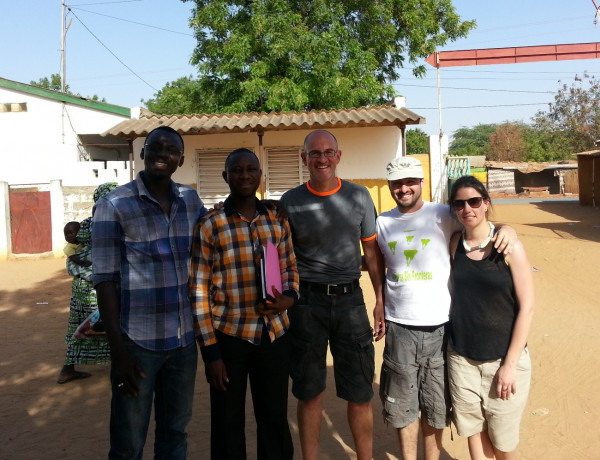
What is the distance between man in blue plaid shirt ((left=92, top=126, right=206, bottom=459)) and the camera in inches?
87.6

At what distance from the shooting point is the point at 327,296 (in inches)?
110

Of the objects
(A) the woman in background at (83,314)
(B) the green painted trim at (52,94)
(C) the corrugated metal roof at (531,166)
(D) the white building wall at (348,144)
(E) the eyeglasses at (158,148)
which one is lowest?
(A) the woman in background at (83,314)

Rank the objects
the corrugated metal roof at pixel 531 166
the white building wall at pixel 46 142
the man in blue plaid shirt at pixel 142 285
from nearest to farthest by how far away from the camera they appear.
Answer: the man in blue plaid shirt at pixel 142 285 → the white building wall at pixel 46 142 → the corrugated metal roof at pixel 531 166

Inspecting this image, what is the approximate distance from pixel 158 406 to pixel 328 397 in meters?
1.99

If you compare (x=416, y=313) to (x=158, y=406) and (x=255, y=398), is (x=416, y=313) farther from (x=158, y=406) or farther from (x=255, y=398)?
(x=158, y=406)

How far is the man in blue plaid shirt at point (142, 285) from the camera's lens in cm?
222

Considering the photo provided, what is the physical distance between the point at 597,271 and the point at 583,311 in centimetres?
251

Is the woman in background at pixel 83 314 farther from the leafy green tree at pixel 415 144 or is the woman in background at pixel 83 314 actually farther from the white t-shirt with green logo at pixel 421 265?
the leafy green tree at pixel 415 144

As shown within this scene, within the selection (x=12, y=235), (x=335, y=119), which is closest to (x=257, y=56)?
(x=335, y=119)

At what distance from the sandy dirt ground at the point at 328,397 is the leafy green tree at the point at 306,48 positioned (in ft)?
24.1

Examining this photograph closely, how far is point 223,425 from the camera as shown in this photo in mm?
2488

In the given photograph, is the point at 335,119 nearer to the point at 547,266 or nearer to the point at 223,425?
the point at 547,266

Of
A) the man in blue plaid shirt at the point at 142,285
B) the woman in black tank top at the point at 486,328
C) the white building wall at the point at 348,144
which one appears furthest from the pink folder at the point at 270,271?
the white building wall at the point at 348,144

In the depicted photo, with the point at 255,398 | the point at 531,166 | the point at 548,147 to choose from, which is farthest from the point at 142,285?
the point at 548,147
